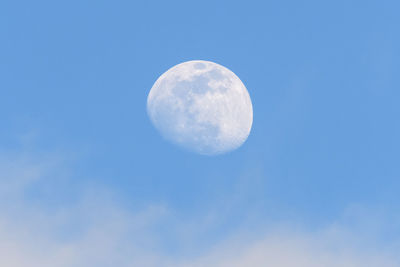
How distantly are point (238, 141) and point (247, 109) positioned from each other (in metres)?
5.61

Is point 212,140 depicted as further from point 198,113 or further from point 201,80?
point 201,80

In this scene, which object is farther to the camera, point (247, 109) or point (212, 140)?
point (247, 109)

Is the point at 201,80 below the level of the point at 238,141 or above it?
above

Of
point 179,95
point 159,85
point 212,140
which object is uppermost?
point 159,85

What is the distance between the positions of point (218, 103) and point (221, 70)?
22.9ft

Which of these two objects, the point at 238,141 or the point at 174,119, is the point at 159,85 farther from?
the point at 238,141

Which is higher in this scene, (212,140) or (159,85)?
(159,85)

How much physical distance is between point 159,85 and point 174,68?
3711mm

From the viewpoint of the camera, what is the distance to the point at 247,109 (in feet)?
255

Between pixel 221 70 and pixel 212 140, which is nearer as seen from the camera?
pixel 212 140

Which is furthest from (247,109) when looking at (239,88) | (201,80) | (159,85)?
(159,85)

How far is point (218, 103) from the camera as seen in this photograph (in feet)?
237

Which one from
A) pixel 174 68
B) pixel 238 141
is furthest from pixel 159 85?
pixel 238 141

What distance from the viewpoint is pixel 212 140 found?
7219 cm
